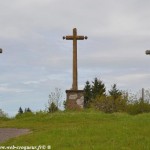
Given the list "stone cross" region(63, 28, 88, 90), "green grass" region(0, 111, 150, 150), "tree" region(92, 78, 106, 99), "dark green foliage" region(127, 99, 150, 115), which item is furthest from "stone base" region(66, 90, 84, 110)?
"tree" region(92, 78, 106, 99)

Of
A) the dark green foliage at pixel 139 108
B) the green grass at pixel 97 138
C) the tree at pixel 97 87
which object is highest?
the tree at pixel 97 87

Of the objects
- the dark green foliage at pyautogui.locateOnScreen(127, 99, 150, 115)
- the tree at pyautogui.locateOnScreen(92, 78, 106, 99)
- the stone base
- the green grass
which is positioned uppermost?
the tree at pyautogui.locateOnScreen(92, 78, 106, 99)

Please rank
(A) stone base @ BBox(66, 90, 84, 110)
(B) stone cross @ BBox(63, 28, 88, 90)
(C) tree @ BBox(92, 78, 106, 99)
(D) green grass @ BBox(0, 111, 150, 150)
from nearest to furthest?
1. (D) green grass @ BBox(0, 111, 150, 150)
2. (A) stone base @ BBox(66, 90, 84, 110)
3. (B) stone cross @ BBox(63, 28, 88, 90)
4. (C) tree @ BBox(92, 78, 106, 99)

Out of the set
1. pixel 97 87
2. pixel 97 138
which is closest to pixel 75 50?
pixel 97 138

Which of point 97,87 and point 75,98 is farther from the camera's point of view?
point 97,87

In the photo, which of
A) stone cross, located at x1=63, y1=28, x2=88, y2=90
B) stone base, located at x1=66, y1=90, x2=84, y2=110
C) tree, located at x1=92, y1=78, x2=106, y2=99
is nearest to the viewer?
stone base, located at x1=66, y1=90, x2=84, y2=110

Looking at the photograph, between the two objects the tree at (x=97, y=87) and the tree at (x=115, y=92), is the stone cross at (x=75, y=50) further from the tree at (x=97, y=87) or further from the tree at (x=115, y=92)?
the tree at (x=97, y=87)

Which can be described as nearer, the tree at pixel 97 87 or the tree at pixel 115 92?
the tree at pixel 115 92

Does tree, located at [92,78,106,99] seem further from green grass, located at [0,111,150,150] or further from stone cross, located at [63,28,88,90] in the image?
green grass, located at [0,111,150,150]

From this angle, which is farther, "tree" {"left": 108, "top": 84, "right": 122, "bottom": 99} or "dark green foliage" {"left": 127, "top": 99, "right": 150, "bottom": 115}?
"tree" {"left": 108, "top": 84, "right": 122, "bottom": 99}

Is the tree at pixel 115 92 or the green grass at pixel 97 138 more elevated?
the tree at pixel 115 92

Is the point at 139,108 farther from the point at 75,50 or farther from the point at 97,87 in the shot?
the point at 97,87

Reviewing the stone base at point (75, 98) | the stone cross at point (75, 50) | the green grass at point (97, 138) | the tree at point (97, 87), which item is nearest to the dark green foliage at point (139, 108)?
the stone base at point (75, 98)

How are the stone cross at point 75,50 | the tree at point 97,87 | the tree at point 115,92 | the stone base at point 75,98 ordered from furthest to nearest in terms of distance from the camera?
the tree at point 97,87
the tree at point 115,92
the stone cross at point 75,50
the stone base at point 75,98
